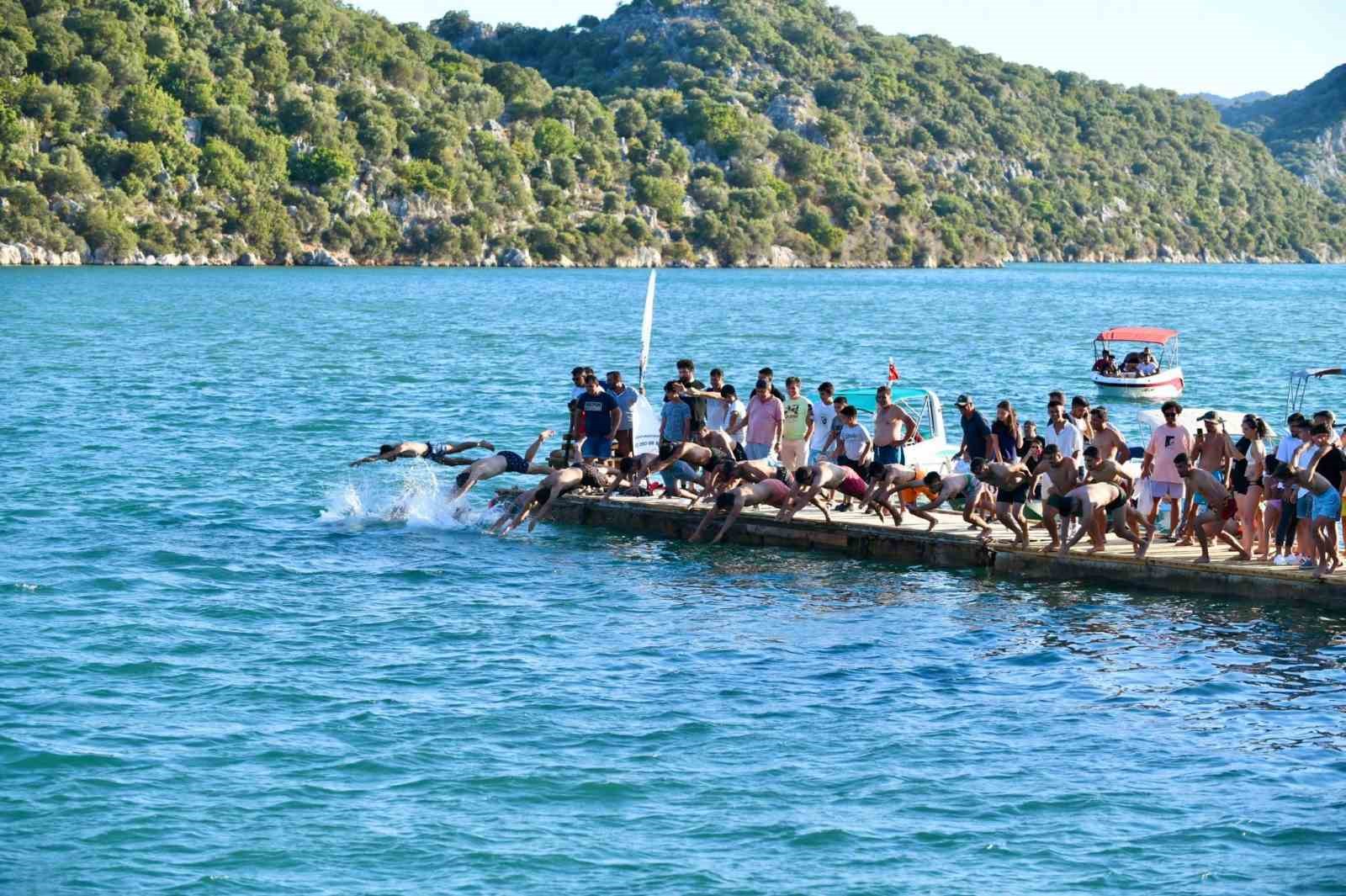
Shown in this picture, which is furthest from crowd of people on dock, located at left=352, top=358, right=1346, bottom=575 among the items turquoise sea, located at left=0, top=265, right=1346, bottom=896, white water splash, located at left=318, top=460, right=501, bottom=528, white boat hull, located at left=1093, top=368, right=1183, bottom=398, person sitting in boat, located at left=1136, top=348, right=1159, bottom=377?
person sitting in boat, located at left=1136, top=348, right=1159, bottom=377

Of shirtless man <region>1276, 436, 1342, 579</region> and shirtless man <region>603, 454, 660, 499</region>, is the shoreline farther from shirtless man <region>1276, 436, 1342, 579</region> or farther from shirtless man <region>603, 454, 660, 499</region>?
shirtless man <region>1276, 436, 1342, 579</region>

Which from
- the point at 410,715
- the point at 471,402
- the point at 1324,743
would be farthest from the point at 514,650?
the point at 471,402

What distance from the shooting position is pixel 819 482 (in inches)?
926

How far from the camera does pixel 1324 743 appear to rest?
1578 cm

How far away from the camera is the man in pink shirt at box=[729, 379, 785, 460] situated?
2392 cm

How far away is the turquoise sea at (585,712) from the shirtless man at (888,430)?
1.72m

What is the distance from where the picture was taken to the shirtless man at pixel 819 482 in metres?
23.5

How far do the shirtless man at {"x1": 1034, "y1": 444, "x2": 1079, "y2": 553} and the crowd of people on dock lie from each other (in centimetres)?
2

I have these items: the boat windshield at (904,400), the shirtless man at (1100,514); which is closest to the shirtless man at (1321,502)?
the shirtless man at (1100,514)

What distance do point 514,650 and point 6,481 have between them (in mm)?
15361

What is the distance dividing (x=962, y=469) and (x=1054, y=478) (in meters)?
2.60

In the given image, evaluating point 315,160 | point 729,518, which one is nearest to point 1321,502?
point 729,518

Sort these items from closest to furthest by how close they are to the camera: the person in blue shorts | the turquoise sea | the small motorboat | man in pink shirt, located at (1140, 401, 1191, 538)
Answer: the turquoise sea
man in pink shirt, located at (1140, 401, 1191, 538)
the person in blue shorts
the small motorboat

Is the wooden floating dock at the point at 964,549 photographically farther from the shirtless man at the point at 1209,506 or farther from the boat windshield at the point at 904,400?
the boat windshield at the point at 904,400
